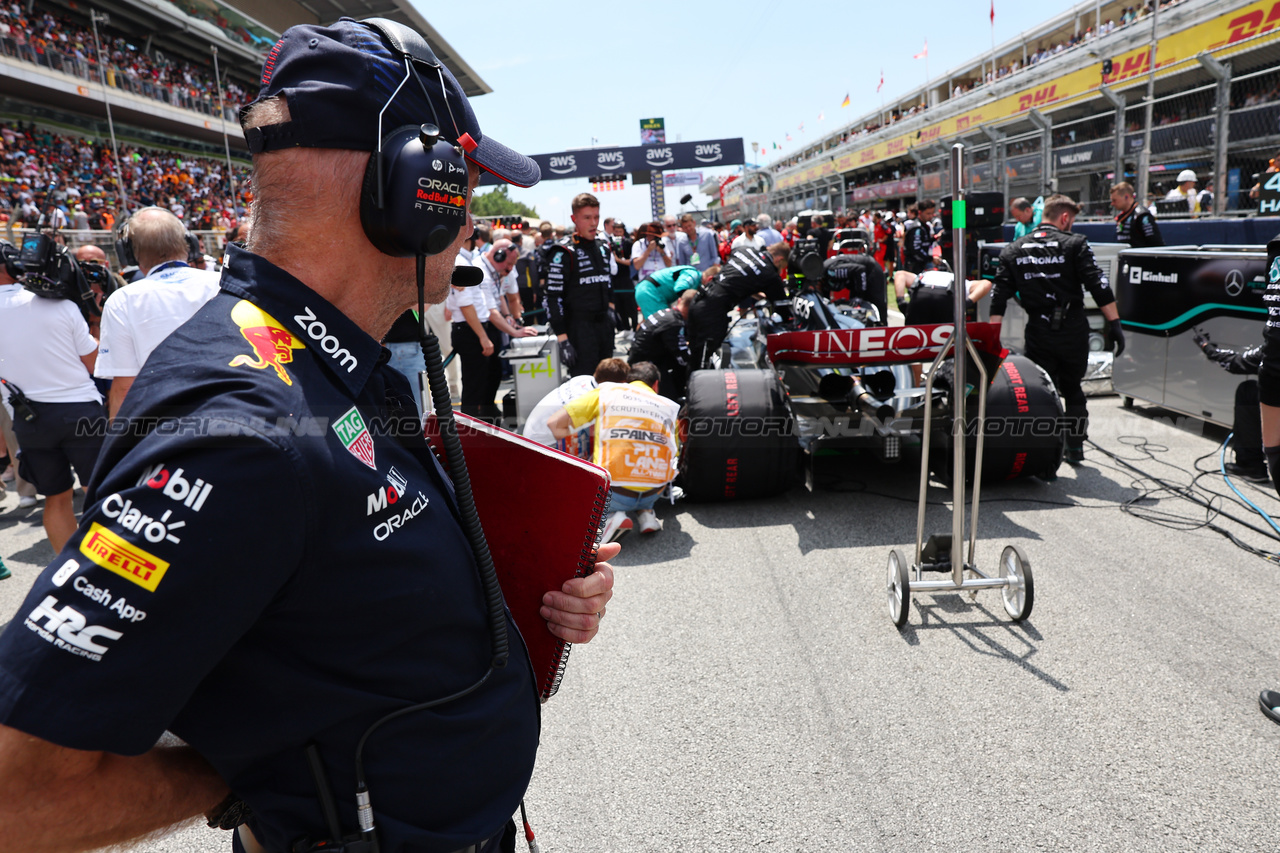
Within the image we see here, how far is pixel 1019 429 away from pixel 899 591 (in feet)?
7.37

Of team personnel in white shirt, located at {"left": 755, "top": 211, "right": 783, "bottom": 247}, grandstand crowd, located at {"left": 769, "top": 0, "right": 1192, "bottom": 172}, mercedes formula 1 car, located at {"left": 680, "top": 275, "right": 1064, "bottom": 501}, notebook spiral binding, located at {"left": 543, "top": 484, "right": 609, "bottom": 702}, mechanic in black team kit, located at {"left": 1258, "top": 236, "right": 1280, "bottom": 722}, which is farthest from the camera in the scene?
grandstand crowd, located at {"left": 769, "top": 0, "right": 1192, "bottom": 172}

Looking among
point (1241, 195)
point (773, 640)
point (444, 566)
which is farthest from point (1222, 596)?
point (1241, 195)

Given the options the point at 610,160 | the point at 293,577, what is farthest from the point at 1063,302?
the point at 610,160

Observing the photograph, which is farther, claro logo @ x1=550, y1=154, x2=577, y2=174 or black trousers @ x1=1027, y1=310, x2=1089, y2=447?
claro logo @ x1=550, y1=154, x2=577, y2=174

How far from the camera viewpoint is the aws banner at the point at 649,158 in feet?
132

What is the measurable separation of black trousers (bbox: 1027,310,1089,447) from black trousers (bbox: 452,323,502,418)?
4655mm

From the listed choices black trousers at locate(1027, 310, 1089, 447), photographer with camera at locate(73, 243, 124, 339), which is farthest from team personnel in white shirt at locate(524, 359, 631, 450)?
photographer with camera at locate(73, 243, 124, 339)

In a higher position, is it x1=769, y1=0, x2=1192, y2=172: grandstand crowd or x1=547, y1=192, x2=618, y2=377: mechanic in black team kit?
x1=769, y1=0, x2=1192, y2=172: grandstand crowd

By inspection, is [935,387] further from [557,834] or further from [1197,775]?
[557,834]

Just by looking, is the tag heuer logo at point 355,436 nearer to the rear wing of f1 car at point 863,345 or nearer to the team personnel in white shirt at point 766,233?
the rear wing of f1 car at point 863,345

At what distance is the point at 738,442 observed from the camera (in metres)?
5.13

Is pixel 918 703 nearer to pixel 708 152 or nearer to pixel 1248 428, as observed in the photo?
pixel 1248 428

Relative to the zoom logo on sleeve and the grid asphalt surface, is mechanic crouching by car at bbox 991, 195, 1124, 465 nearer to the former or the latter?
the grid asphalt surface

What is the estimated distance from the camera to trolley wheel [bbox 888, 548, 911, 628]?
11.3 feet
